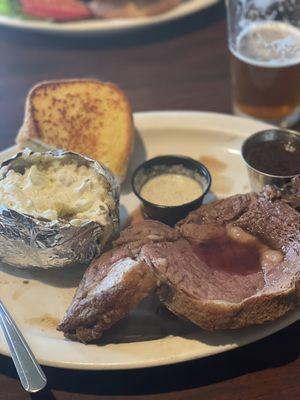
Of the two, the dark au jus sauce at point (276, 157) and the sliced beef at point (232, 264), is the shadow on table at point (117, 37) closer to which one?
the dark au jus sauce at point (276, 157)

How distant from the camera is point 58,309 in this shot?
5.60ft

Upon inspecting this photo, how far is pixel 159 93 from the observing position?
8.67ft

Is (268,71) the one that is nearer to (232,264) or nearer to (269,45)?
(269,45)

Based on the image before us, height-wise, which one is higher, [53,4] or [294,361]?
[53,4]

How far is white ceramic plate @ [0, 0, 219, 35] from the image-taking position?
9.37ft

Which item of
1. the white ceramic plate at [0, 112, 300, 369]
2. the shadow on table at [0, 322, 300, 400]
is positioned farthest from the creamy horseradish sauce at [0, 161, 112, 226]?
the shadow on table at [0, 322, 300, 400]

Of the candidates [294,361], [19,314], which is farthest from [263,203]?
[19,314]

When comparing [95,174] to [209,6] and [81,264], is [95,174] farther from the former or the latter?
[209,6]

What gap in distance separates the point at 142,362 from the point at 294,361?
422mm

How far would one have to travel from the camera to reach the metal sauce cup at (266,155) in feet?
6.02

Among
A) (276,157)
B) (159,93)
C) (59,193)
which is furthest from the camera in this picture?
(159,93)

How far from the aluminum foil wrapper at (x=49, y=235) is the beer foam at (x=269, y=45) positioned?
0.86 m

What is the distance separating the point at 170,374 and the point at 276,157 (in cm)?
82

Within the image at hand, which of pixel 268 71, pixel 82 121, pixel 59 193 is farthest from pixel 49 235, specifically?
pixel 268 71
